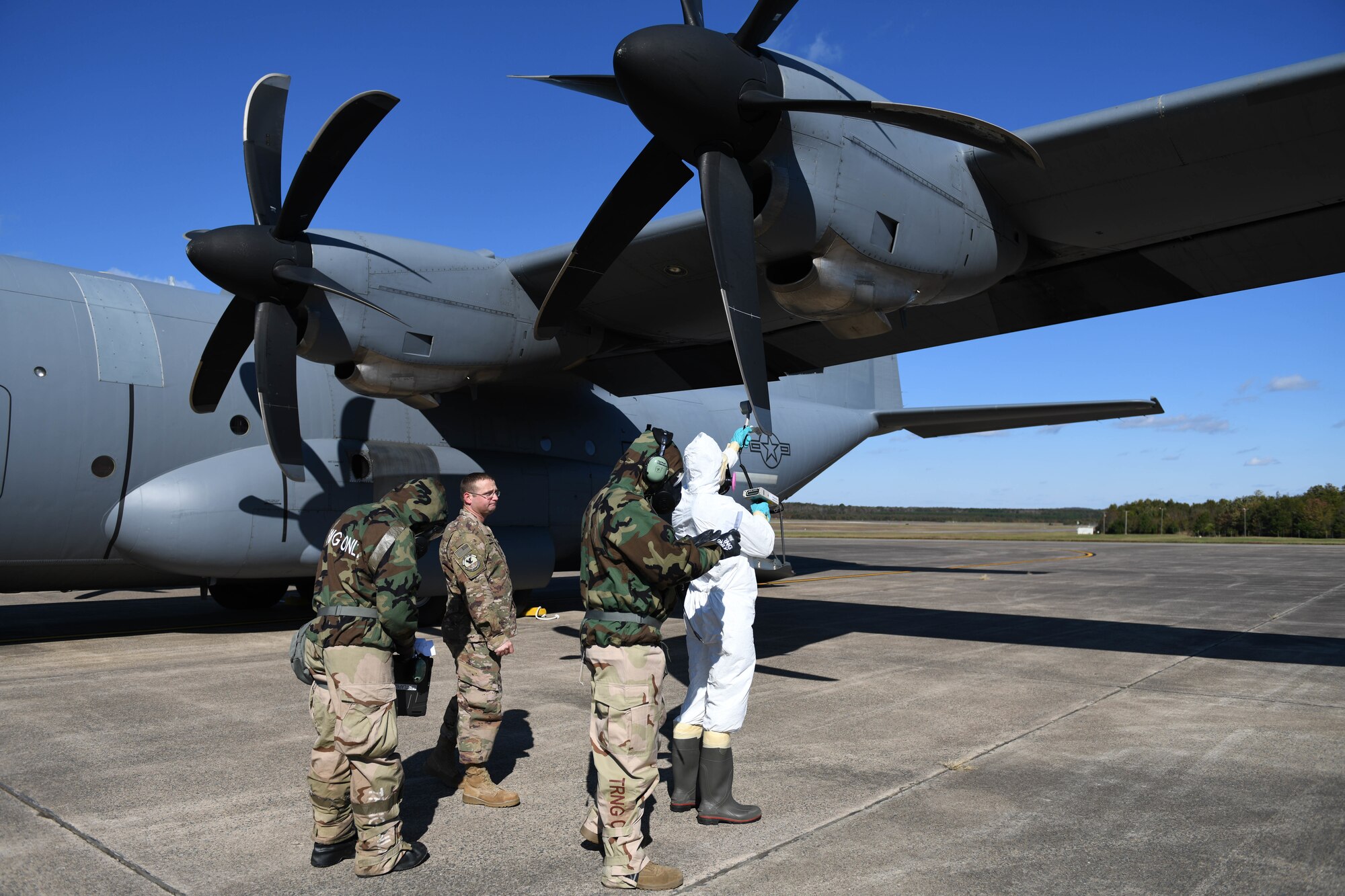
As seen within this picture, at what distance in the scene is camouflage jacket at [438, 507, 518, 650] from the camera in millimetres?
4703

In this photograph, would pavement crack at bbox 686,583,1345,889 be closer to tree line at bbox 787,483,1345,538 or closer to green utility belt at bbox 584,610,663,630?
green utility belt at bbox 584,610,663,630

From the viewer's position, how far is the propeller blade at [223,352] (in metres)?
9.62

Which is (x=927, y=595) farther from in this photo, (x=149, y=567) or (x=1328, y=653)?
(x=149, y=567)

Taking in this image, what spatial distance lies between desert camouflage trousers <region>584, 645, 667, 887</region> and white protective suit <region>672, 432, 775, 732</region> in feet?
3.00

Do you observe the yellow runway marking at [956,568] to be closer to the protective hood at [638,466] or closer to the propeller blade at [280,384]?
the propeller blade at [280,384]

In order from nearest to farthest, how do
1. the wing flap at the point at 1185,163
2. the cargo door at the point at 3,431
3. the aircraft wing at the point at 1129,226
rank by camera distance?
1. the wing flap at the point at 1185,163
2. the aircraft wing at the point at 1129,226
3. the cargo door at the point at 3,431

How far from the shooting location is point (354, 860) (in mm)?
3850

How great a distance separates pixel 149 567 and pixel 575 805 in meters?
7.66

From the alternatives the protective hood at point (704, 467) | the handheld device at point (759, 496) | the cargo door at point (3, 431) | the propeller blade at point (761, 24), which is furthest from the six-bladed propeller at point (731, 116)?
the cargo door at point (3, 431)

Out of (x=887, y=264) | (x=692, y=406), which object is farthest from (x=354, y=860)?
(x=692, y=406)

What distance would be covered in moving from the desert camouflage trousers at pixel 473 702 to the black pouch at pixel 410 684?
60 centimetres

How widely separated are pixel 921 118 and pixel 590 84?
9.36 feet

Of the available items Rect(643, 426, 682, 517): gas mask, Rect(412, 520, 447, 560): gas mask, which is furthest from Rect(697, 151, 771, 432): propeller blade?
Rect(412, 520, 447, 560): gas mask

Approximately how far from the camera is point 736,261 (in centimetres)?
699
